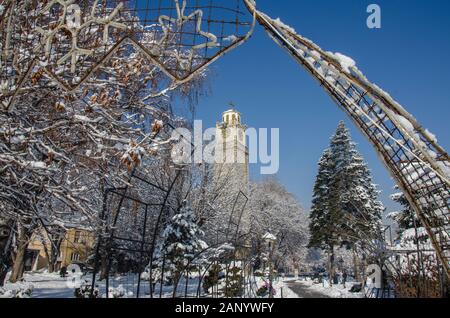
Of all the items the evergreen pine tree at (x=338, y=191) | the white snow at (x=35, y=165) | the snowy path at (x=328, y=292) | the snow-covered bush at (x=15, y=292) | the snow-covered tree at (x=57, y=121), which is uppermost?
the evergreen pine tree at (x=338, y=191)

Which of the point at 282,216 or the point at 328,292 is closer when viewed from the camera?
the point at 328,292

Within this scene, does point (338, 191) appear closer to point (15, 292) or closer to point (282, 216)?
point (282, 216)

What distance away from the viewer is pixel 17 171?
404cm

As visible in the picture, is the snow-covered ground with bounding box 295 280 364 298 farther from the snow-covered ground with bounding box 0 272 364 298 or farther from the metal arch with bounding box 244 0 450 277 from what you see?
the metal arch with bounding box 244 0 450 277

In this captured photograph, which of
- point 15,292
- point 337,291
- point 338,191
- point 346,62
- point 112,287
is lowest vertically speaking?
point 337,291

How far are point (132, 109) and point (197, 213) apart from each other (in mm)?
13812

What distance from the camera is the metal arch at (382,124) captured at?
8.08 ft

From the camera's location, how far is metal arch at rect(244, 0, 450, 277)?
2.46 metres

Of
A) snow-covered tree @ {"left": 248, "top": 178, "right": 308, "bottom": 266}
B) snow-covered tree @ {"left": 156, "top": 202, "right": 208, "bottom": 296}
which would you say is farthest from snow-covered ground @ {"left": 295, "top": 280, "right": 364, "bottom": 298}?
snow-covered tree @ {"left": 248, "top": 178, "right": 308, "bottom": 266}

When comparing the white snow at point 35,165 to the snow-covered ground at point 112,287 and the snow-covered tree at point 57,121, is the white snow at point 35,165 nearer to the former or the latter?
the snow-covered tree at point 57,121

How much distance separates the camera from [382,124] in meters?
2.52

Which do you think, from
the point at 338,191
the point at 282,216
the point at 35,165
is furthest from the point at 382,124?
the point at 282,216

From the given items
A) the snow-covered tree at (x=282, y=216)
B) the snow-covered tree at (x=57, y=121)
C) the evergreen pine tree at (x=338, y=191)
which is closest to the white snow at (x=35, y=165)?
the snow-covered tree at (x=57, y=121)
